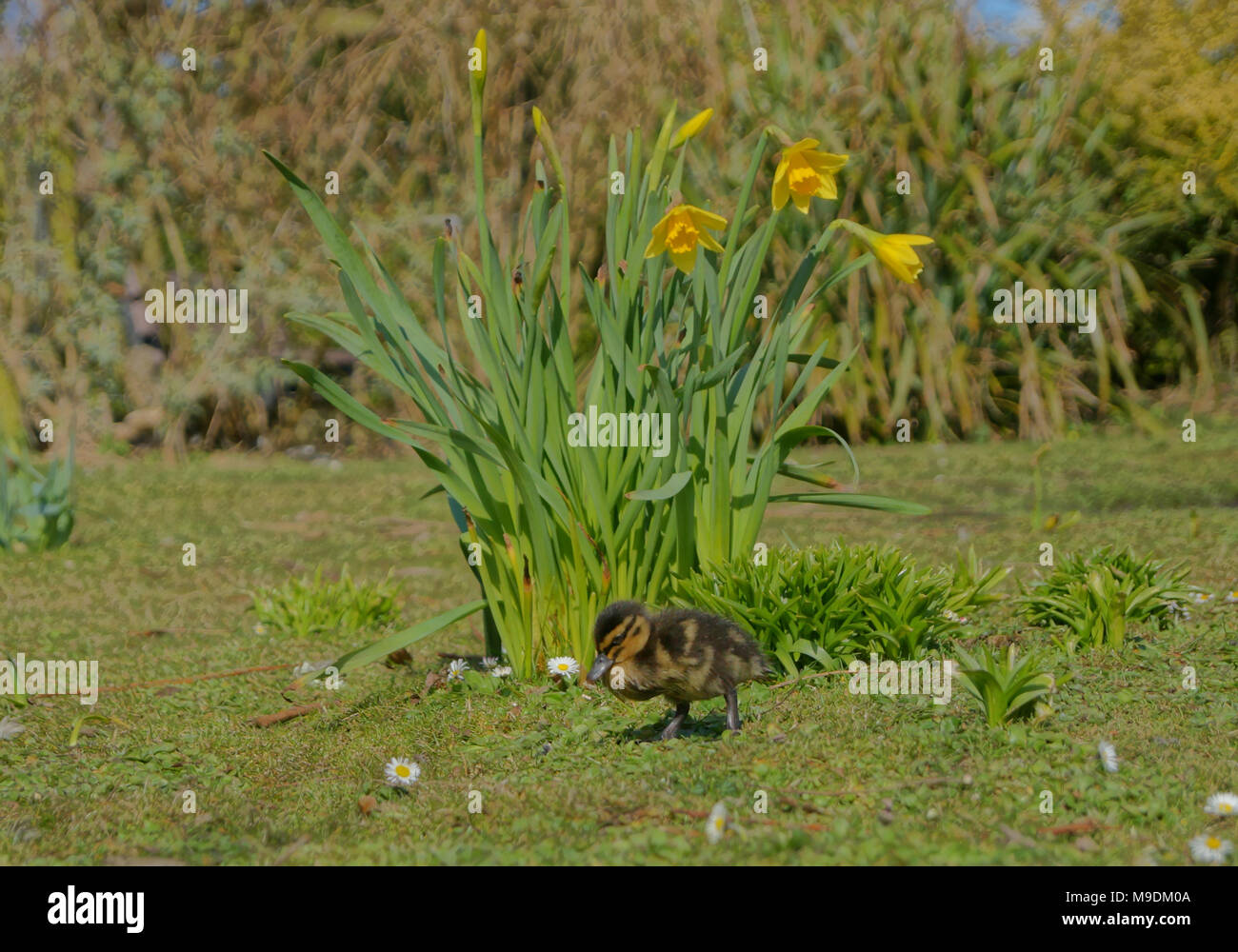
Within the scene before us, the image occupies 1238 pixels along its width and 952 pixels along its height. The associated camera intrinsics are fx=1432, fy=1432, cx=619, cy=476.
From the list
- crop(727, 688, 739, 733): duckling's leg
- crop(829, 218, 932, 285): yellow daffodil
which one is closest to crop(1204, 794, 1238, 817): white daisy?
crop(727, 688, 739, 733): duckling's leg

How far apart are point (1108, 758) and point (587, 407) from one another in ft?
6.32

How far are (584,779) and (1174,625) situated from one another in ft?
7.98

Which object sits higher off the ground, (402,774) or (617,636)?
(617,636)

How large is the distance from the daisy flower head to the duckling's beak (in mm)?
1216

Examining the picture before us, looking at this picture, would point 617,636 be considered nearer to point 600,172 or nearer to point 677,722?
point 677,722

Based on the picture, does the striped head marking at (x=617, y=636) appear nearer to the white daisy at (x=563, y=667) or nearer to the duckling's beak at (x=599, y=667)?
the duckling's beak at (x=599, y=667)

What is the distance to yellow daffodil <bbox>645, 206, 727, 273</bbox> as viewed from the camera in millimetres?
4047

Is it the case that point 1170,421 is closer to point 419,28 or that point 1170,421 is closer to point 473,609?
point 419,28

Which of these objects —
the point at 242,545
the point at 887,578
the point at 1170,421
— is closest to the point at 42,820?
the point at 887,578

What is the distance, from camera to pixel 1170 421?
36.1ft

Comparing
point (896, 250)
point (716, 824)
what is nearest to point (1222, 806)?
point (716, 824)

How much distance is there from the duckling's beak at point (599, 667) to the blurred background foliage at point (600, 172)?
23.9 ft

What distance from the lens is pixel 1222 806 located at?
3156 mm

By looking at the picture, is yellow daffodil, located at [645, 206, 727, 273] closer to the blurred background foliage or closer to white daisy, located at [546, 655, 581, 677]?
white daisy, located at [546, 655, 581, 677]
